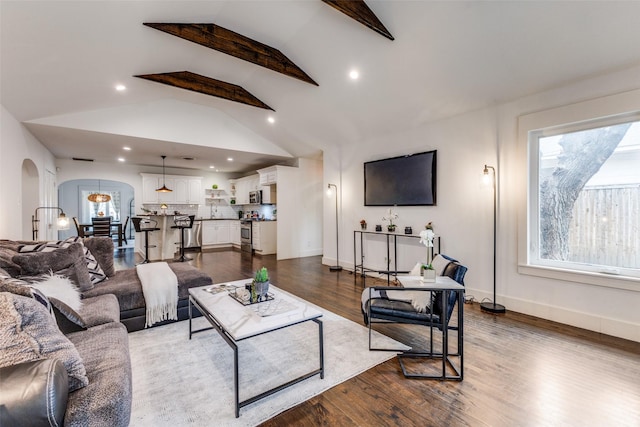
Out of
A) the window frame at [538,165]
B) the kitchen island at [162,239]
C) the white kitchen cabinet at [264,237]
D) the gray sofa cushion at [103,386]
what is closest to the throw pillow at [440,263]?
the window frame at [538,165]

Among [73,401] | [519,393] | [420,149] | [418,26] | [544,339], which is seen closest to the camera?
[73,401]

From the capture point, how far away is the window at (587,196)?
9.16 feet

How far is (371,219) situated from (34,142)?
21.3 ft

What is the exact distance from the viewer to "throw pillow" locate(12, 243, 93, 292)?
7.77 ft

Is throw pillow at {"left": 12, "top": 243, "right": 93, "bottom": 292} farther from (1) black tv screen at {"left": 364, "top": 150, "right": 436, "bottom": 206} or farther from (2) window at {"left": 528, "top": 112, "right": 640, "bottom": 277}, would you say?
(2) window at {"left": 528, "top": 112, "right": 640, "bottom": 277}

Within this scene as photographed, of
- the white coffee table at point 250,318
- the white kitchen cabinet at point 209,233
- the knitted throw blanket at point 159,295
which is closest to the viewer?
the white coffee table at point 250,318

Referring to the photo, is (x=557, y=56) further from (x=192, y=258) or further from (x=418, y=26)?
(x=192, y=258)

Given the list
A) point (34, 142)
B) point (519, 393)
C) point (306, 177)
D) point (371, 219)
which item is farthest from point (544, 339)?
point (34, 142)

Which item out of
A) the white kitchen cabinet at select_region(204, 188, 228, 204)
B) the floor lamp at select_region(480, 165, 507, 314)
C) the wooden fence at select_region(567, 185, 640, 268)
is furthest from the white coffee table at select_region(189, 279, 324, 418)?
the white kitchen cabinet at select_region(204, 188, 228, 204)

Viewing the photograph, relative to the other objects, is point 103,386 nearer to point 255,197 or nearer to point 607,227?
point 607,227

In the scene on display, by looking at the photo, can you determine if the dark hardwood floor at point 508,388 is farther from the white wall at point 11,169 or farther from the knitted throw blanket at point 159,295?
the white wall at point 11,169

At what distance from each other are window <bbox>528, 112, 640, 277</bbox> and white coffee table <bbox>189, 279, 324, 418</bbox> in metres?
2.96

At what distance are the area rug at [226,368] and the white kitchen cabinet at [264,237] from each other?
462cm

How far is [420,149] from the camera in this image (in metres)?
4.56
